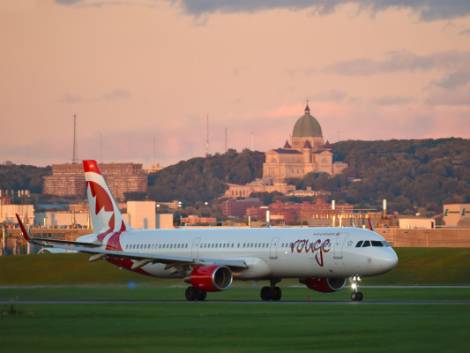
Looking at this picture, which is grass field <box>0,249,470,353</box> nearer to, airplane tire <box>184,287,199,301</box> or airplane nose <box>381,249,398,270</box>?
airplane tire <box>184,287,199,301</box>

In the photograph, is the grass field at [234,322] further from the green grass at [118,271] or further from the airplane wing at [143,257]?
the green grass at [118,271]

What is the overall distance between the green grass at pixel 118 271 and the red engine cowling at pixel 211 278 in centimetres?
2810

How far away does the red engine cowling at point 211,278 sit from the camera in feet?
233

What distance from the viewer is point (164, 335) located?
146 ft

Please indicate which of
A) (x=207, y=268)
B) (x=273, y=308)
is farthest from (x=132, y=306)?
(x=207, y=268)

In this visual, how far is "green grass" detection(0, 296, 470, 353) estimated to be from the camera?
133 ft

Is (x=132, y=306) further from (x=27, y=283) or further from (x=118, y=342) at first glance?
(x=27, y=283)

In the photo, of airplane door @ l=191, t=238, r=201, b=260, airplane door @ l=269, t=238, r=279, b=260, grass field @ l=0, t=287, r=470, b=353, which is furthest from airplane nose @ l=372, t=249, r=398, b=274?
airplane door @ l=191, t=238, r=201, b=260

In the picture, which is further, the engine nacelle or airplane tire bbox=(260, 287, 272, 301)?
the engine nacelle

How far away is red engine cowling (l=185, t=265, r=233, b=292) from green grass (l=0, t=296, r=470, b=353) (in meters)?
10.2

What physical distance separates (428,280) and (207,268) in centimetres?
3784

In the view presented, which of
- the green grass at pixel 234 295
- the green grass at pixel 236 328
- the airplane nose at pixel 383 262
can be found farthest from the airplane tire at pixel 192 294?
the green grass at pixel 236 328

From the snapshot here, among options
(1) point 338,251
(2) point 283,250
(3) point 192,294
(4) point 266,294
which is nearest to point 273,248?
(2) point 283,250

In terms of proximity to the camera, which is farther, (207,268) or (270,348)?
(207,268)
